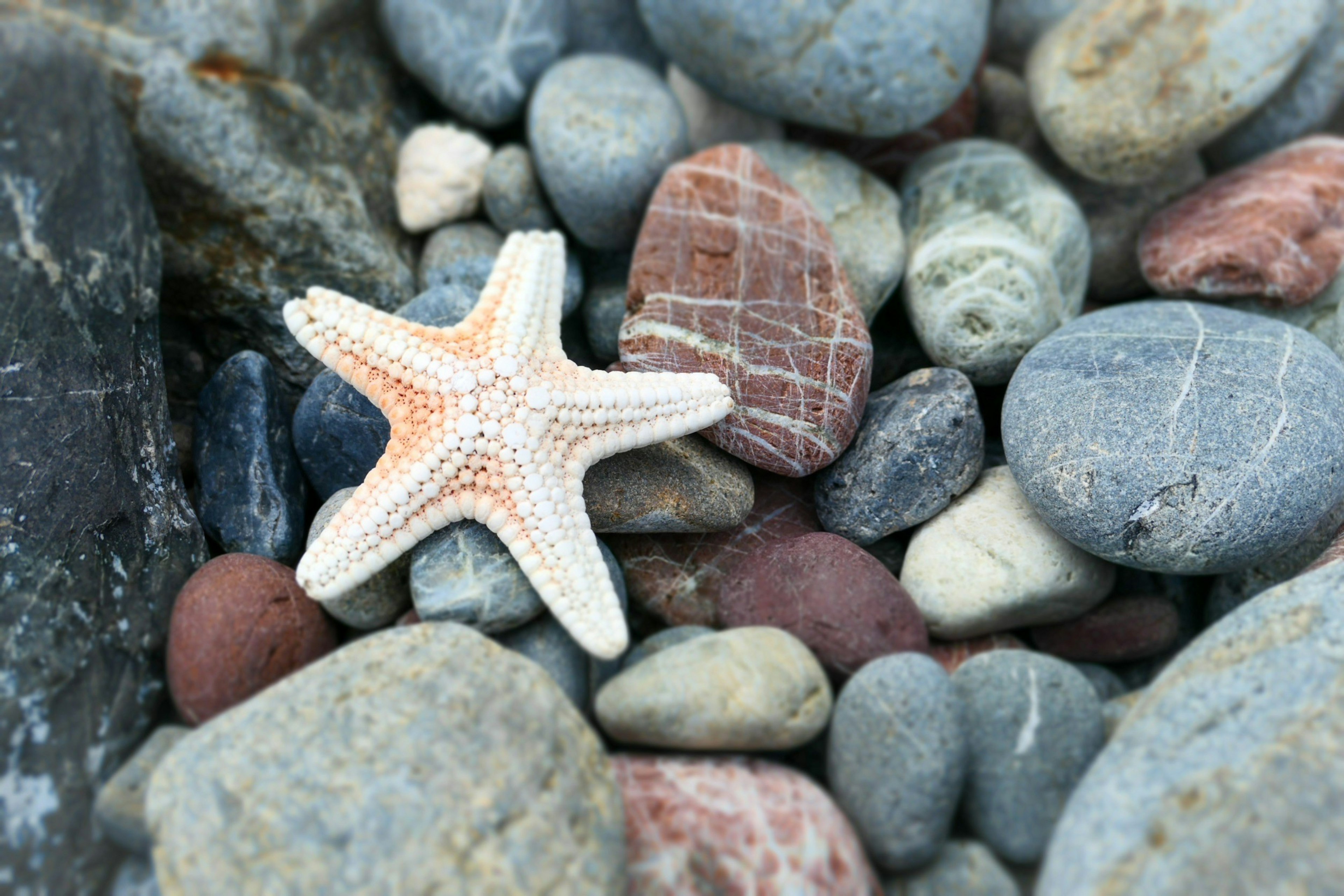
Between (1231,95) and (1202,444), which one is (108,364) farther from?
(1231,95)

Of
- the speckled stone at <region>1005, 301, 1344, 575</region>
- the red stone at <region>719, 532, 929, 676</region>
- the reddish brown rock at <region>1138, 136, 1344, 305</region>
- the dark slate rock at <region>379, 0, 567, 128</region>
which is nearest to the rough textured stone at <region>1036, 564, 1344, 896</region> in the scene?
the speckled stone at <region>1005, 301, 1344, 575</region>

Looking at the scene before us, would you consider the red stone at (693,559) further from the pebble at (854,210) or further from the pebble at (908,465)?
the pebble at (854,210)

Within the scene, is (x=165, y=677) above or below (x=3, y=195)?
below

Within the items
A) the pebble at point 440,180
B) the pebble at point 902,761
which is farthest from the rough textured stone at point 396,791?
the pebble at point 440,180

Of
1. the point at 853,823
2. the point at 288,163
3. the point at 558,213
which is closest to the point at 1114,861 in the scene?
the point at 853,823

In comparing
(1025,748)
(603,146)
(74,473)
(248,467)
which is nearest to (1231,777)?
(1025,748)

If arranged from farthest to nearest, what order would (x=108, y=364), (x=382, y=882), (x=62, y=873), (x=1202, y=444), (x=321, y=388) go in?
(x=321, y=388)
(x=108, y=364)
(x=1202, y=444)
(x=62, y=873)
(x=382, y=882)

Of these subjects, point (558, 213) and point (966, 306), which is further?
point (558, 213)
